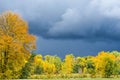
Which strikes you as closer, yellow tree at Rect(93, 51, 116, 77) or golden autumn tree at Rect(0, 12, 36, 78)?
golden autumn tree at Rect(0, 12, 36, 78)

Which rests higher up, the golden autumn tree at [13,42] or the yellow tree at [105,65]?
the yellow tree at [105,65]

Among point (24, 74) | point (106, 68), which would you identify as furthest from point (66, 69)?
point (24, 74)

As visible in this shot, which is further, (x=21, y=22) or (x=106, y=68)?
(x=106, y=68)

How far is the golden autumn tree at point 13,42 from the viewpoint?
49.7m

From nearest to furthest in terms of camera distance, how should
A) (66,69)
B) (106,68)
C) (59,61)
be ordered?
(106,68), (66,69), (59,61)

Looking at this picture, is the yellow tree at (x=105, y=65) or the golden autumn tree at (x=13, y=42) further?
the yellow tree at (x=105, y=65)

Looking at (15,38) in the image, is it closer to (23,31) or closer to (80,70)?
(23,31)

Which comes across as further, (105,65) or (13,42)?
(105,65)

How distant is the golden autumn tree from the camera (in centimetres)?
4972

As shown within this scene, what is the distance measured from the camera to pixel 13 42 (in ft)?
165

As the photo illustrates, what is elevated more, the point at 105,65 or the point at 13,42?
the point at 105,65

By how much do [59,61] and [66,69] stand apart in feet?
133

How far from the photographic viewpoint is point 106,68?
117 metres

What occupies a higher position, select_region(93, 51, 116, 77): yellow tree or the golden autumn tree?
select_region(93, 51, 116, 77): yellow tree
